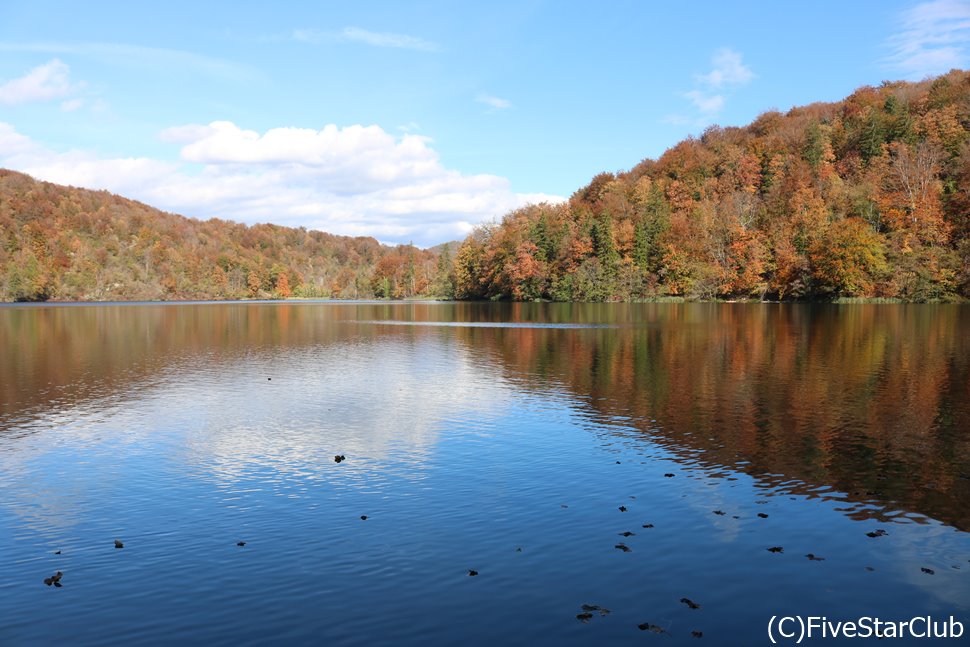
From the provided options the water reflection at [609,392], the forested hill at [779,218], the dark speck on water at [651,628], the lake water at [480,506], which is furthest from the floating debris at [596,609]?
the forested hill at [779,218]

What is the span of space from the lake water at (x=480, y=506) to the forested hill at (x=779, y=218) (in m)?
90.0

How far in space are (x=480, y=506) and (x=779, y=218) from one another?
460ft

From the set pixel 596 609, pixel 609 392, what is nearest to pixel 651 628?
pixel 596 609

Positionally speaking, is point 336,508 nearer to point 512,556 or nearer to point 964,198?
point 512,556

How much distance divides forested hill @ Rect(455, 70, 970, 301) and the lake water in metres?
90.0

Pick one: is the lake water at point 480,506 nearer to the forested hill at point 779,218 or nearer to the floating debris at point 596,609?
the floating debris at point 596,609

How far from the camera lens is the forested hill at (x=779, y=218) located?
114 m

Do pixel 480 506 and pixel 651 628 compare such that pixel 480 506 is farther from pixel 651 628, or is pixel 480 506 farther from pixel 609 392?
pixel 609 392

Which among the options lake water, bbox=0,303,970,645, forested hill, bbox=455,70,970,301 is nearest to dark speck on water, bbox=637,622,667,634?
lake water, bbox=0,303,970,645

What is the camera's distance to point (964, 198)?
113 m

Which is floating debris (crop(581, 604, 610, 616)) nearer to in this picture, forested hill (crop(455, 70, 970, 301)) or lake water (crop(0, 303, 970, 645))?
lake water (crop(0, 303, 970, 645))

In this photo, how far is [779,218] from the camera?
138m

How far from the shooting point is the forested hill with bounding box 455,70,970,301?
114 m

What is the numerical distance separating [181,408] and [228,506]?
45.1ft
